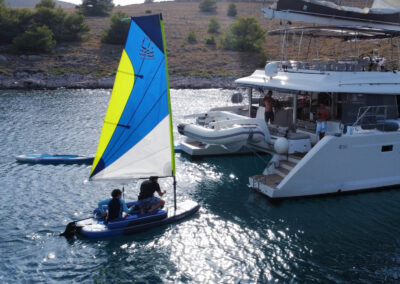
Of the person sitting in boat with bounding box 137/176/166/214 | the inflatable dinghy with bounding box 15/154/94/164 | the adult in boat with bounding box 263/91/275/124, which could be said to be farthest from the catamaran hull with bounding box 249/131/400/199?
the inflatable dinghy with bounding box 15/154/94/164

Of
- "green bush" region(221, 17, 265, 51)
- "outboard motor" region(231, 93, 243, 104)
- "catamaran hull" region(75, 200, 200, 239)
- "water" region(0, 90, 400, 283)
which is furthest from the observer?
"green bush" region(221, 17, 265, 51)

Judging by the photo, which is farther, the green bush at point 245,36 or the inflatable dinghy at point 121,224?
the green bush at point 245,36

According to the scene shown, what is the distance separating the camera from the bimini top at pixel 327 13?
1750cm

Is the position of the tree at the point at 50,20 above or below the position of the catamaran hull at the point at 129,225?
above

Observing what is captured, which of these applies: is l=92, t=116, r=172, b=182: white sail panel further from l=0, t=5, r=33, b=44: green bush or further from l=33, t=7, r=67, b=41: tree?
l=33, t=7, r=67, b=41: tree

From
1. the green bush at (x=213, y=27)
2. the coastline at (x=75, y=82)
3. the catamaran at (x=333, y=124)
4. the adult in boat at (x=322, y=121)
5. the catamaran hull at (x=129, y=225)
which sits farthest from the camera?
the green bush at (x=213, y=27)

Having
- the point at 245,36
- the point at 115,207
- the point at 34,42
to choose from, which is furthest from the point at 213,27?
the point at 115,207

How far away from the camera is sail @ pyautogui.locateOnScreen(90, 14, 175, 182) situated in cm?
1270

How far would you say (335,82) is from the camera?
16344 mm

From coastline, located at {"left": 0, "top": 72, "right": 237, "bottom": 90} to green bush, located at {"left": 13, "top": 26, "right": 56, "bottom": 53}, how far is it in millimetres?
11895

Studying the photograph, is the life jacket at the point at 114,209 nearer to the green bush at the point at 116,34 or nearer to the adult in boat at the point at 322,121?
the adult in boat at the point at 322,121

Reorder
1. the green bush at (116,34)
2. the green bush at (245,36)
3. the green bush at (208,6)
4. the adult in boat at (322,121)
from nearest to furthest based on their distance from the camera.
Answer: the adult in boat at (322,121) < the green bush at (116,34) < the green bush at (245,36) < the green bush at (208,6)

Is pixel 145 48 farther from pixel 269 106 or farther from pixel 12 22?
Result: pixel 12 22

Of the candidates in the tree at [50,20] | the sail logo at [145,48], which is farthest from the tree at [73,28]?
the sail logo at [145,48]
